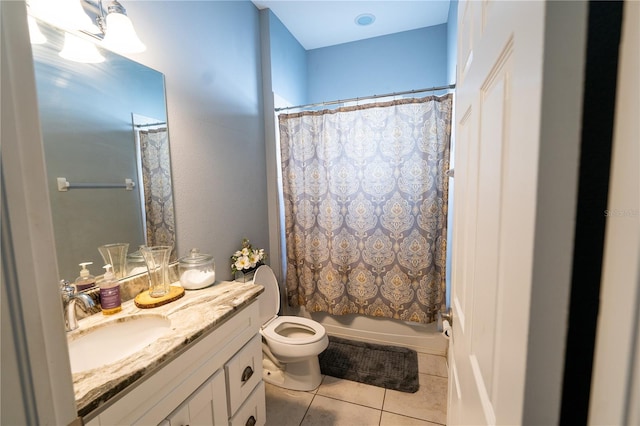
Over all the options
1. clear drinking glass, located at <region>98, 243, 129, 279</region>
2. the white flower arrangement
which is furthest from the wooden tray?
the white flower arrangement

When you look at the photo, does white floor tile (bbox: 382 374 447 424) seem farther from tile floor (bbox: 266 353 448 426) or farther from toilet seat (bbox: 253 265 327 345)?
toilet seat (bbox: 253 265 327 345)

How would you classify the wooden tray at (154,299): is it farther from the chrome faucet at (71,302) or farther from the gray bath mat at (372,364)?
the gray bath mat at (372,364)

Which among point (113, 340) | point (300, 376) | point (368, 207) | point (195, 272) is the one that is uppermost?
point (368, 207)

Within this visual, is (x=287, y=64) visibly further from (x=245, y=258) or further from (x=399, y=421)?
(x=399, y=421)

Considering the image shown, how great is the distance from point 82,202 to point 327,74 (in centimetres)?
249

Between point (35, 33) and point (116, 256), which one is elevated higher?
point (35, 33)

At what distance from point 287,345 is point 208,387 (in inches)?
28.4

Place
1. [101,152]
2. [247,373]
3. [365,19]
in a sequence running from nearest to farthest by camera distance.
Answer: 1. [101,152]
2. [247,373]
3. [365,19]

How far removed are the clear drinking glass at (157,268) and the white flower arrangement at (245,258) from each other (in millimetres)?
562

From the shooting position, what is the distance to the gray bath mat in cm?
187

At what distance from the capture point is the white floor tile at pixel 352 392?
1.72 m

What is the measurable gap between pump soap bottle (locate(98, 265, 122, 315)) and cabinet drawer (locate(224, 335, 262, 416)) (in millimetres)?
522

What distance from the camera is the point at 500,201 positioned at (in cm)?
45

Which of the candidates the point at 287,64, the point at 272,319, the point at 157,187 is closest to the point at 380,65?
the point at 287,64
